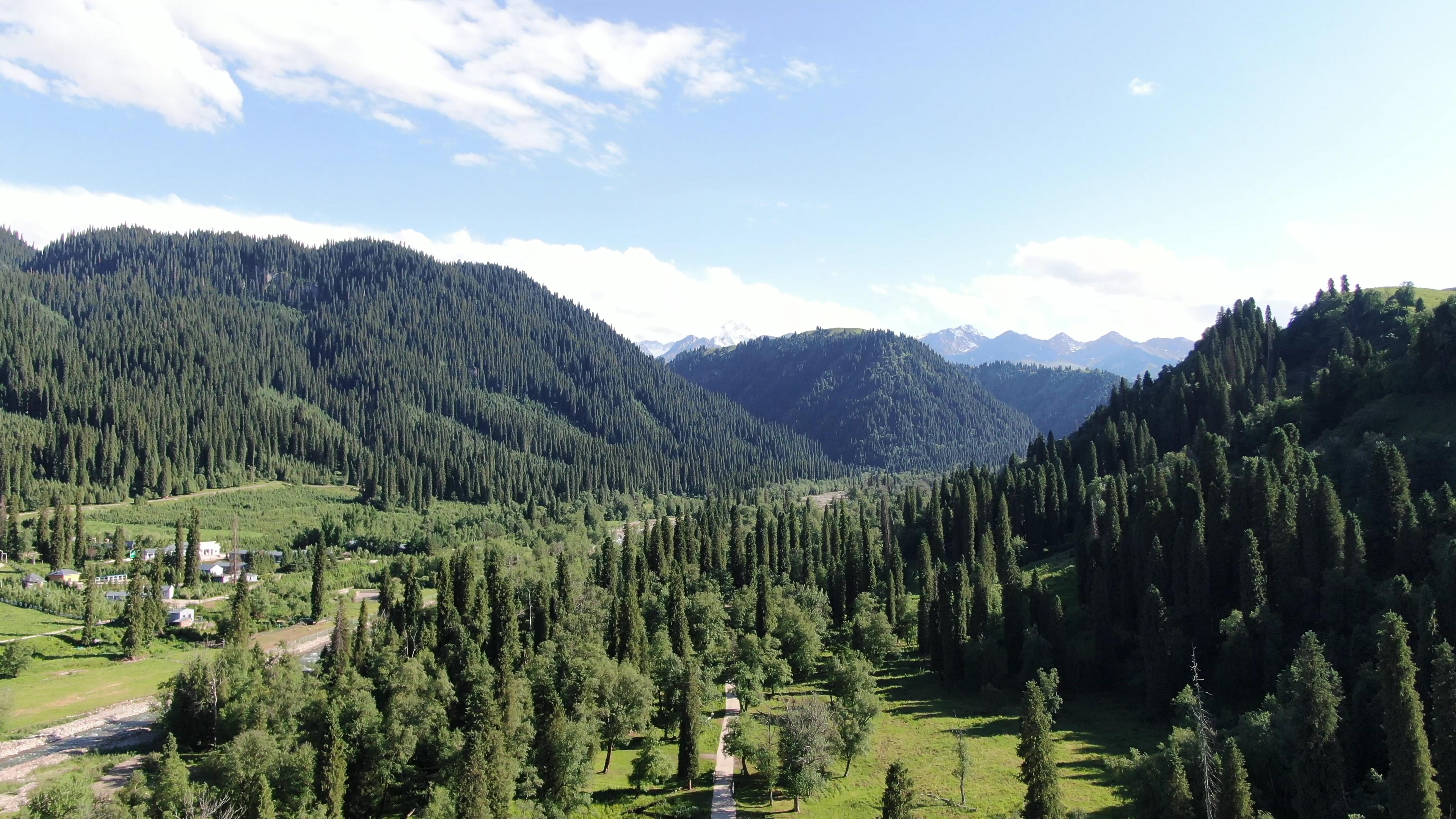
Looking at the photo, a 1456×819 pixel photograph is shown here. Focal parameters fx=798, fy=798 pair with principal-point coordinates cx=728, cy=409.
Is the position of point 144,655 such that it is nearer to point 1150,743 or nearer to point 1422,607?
point 1150,743

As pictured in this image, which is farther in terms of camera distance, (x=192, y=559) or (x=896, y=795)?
(x=192, y=559)

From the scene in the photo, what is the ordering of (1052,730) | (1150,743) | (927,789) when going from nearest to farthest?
1. (927,789)
2. (1150,743)
3. (1052,730)

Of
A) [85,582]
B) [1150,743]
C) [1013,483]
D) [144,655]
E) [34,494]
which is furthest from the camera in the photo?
[34,494]

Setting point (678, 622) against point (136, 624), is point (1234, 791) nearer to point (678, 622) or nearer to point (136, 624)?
point (678, 622)

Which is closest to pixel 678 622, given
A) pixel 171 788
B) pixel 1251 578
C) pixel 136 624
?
pixel 171 788

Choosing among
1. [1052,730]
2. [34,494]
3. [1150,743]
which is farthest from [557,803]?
[34,494]

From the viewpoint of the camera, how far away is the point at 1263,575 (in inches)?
3187

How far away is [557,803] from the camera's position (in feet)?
212

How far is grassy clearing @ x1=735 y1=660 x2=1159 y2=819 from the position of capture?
63750 millimetres

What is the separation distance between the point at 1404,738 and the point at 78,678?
447 feet

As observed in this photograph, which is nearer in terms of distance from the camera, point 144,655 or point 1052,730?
point 1052,730

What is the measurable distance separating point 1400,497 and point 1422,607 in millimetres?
21954

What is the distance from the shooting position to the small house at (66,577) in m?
136

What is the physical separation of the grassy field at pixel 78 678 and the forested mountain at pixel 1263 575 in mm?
101010
